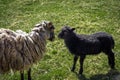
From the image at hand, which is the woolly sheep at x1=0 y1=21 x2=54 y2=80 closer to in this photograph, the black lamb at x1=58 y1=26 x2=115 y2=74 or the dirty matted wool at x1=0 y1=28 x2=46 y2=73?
the dirty matted wool at x1=0 y1=28 x2=46 y2=73

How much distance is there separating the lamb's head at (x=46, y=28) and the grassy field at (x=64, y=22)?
1405 mm

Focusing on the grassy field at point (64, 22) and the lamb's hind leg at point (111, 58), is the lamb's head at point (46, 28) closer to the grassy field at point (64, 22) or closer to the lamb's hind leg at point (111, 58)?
the grassy field at point (64, 22)

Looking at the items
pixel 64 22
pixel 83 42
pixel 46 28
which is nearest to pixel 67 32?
pixel 83 42

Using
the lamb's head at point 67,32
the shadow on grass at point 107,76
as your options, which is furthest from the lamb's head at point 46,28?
the shadow on grass at point 107,76

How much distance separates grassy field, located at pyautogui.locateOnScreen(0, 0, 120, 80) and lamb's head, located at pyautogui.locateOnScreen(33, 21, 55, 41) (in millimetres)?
1405

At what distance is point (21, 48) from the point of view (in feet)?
32.3

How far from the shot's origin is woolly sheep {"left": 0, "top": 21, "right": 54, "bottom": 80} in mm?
9609

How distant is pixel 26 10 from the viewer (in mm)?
17484

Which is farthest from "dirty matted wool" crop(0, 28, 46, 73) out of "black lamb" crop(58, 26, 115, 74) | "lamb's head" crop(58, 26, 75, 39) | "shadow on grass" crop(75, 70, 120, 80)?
"shadow on grass" crop(75, 70, 120, 80)

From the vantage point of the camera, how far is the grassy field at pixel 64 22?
1134cm

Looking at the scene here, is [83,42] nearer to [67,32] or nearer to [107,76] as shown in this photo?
[67,32]

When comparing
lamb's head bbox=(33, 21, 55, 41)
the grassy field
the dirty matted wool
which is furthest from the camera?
the grassy field

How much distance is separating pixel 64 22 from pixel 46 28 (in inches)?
197

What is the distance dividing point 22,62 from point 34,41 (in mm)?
813
